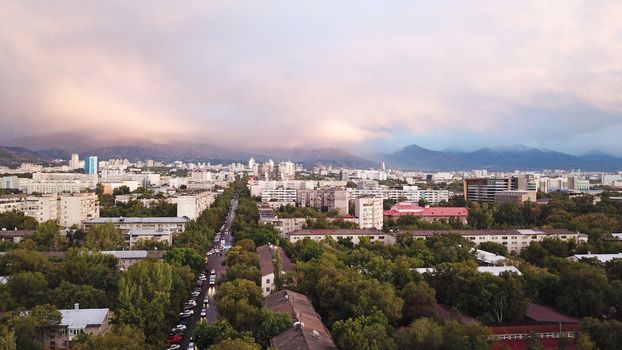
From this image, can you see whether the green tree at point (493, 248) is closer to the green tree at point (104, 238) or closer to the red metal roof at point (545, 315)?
the red metal roof at point (545, 315)

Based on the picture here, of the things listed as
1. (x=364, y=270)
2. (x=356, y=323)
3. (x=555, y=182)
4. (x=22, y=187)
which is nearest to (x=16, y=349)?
(x=356, y=323)

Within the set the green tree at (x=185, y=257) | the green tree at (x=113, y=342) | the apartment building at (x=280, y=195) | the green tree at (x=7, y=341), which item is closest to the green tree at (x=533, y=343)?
the green tree at (x=113, y=342)

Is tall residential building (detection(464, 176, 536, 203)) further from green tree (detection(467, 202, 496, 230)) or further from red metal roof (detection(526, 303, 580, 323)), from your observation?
red metal roof (detection(526, 303, 580, 323))

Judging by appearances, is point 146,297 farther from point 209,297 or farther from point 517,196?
point 517,196

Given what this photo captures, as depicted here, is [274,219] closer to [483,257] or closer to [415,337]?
[483,257]

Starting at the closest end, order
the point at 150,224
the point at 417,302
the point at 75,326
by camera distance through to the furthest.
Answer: the point at 75,326 → the point at 417,302 → the point at 150,224

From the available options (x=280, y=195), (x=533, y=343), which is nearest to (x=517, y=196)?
(x=280, y=195)
